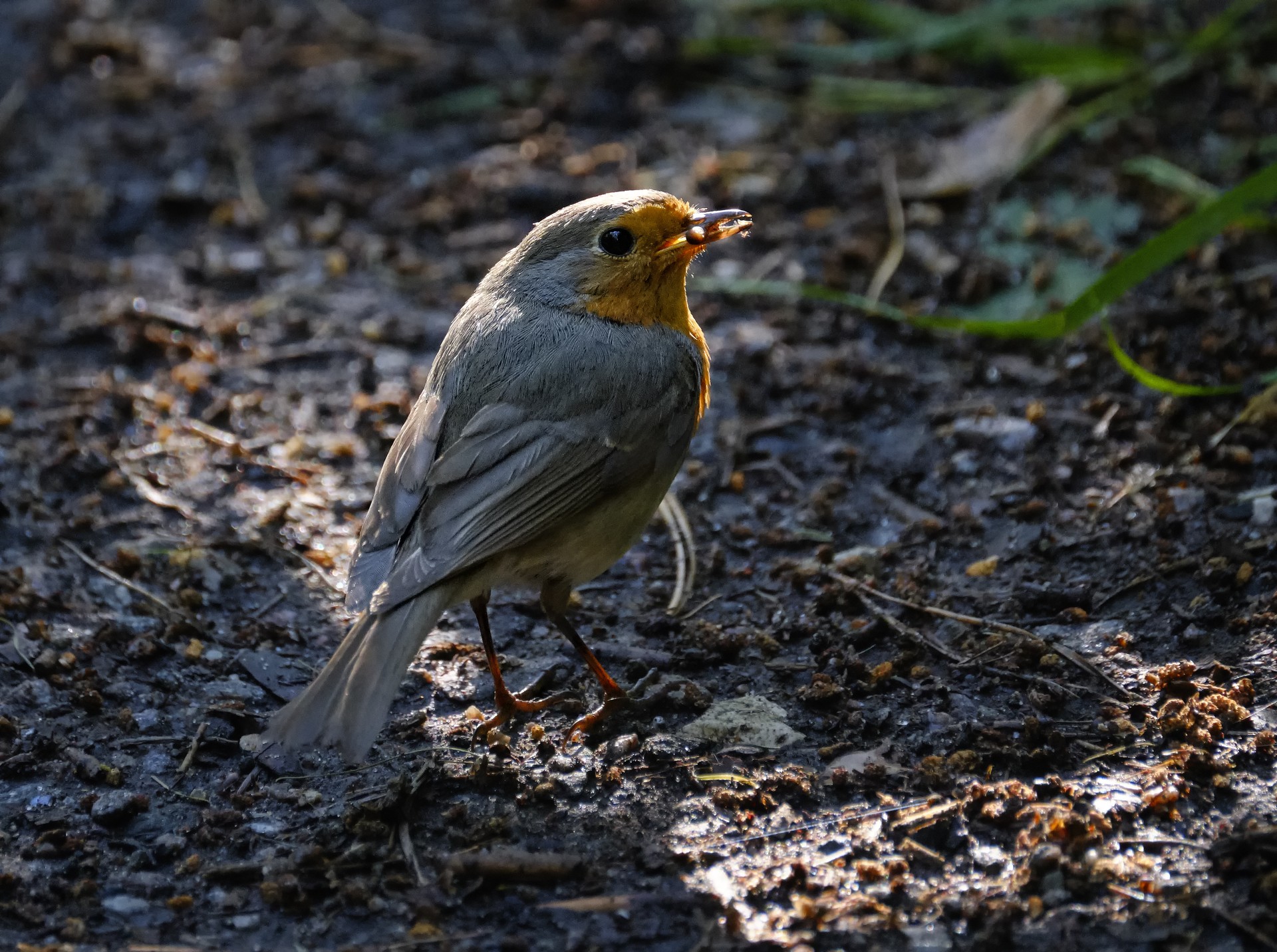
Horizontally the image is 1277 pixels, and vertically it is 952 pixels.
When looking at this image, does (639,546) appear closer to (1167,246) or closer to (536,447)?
(536,447)

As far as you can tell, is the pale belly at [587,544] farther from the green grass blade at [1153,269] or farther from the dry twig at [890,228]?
the dry twig at [890,228]

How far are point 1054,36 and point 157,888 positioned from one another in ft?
18.7

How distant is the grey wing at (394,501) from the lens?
354 centimetres

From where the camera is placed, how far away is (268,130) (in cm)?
707

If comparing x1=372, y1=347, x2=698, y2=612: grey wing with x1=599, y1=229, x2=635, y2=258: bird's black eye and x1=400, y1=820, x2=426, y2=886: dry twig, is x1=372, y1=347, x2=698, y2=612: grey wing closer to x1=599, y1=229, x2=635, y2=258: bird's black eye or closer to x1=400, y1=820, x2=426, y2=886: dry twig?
x1=599, y1=229, x2=635, y2=258: bird's black eye

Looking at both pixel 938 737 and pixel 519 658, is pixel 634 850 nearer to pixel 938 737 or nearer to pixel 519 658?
pixel 938 737

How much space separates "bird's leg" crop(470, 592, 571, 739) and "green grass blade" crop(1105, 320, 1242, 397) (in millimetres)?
1913

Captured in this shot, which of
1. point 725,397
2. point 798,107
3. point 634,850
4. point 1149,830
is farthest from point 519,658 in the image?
point 798,107

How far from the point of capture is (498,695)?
153 inches

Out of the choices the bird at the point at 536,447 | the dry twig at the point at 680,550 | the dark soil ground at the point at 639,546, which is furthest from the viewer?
the dry twig at the point at 680,550

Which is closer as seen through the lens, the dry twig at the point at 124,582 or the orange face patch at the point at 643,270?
the orange face patch at the point at 643,270

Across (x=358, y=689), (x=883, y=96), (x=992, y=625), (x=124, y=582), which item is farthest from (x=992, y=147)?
(x=358, y=689)

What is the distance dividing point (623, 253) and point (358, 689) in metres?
1.58

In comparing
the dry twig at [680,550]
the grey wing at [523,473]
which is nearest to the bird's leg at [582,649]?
the grey wing at [523,473]
